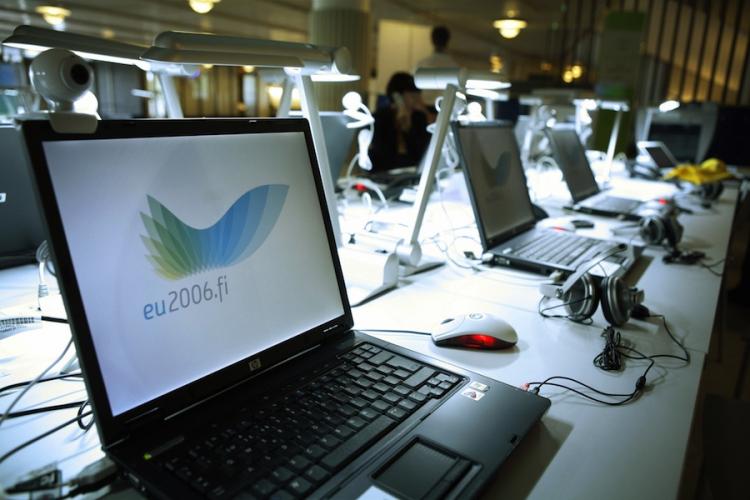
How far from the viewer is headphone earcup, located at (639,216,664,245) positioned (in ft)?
5.31

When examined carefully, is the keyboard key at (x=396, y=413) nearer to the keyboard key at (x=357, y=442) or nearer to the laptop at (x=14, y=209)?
the keyboard key at (x=357, y=442)

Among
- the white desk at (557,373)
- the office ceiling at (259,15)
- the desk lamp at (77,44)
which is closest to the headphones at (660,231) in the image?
the white desk at (557,373)

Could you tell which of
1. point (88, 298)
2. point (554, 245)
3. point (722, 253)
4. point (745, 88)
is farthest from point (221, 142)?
point (745, 88)

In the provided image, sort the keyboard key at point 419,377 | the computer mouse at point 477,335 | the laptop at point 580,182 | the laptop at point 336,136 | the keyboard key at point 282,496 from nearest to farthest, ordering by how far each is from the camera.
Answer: the keyboard key at point 282,496 < the keyboard key at point 419,377 < the computer mouse at point 477,335 < the laptop at point 336,136 < the laptop at point 580,182

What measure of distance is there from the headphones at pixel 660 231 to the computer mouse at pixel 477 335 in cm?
94

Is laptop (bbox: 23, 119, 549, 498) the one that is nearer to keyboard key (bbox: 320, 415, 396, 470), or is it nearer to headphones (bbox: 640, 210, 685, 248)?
keyboard key (bbox: 320, 415, 396, 470)

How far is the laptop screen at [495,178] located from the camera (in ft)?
4.59

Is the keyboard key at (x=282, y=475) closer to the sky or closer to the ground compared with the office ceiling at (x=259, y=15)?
closer to the ground

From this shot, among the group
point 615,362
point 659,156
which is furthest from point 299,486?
point 659,156

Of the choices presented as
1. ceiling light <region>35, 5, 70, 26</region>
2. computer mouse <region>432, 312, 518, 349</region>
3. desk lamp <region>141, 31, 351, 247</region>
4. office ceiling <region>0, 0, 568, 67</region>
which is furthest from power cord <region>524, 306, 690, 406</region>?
ceiling light <region>35, 5, 70, 26</region>

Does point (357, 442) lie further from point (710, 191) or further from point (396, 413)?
point (710, 191)

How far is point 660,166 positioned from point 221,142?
3626 millimetres

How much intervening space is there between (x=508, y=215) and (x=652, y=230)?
1.57 ft

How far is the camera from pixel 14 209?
3.53ft
